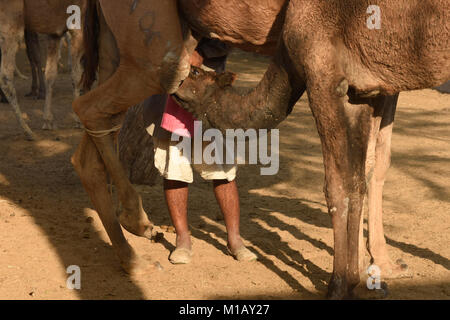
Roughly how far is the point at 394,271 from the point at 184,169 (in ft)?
5.13

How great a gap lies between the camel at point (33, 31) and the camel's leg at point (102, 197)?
3.86 meters

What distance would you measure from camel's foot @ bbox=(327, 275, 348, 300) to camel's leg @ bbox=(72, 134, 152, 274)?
132 centimetres

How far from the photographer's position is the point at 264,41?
11.9 feet

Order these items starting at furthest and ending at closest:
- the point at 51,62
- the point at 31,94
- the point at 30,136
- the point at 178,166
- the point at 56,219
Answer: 1. the point at 31,94
2. the point at 51,62
3. the point at 30,136
4. the point at 56,219
5. the point at 178,166

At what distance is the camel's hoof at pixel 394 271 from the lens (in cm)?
414

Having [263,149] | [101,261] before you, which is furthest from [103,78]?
[263,149]

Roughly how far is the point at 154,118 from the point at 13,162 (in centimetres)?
311

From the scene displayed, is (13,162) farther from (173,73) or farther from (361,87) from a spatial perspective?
(361,87)

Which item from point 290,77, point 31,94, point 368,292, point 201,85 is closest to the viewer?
point 290,77

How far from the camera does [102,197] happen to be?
4207 mm

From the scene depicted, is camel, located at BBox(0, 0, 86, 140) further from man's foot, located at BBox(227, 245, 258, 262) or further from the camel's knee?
man's foot, located at BBox(227, 245, 258, 262)

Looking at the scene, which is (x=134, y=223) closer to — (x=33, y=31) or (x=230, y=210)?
(x=230, y=210)

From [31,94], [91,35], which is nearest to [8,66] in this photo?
[31,94]

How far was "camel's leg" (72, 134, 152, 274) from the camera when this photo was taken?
4203 millimetres
